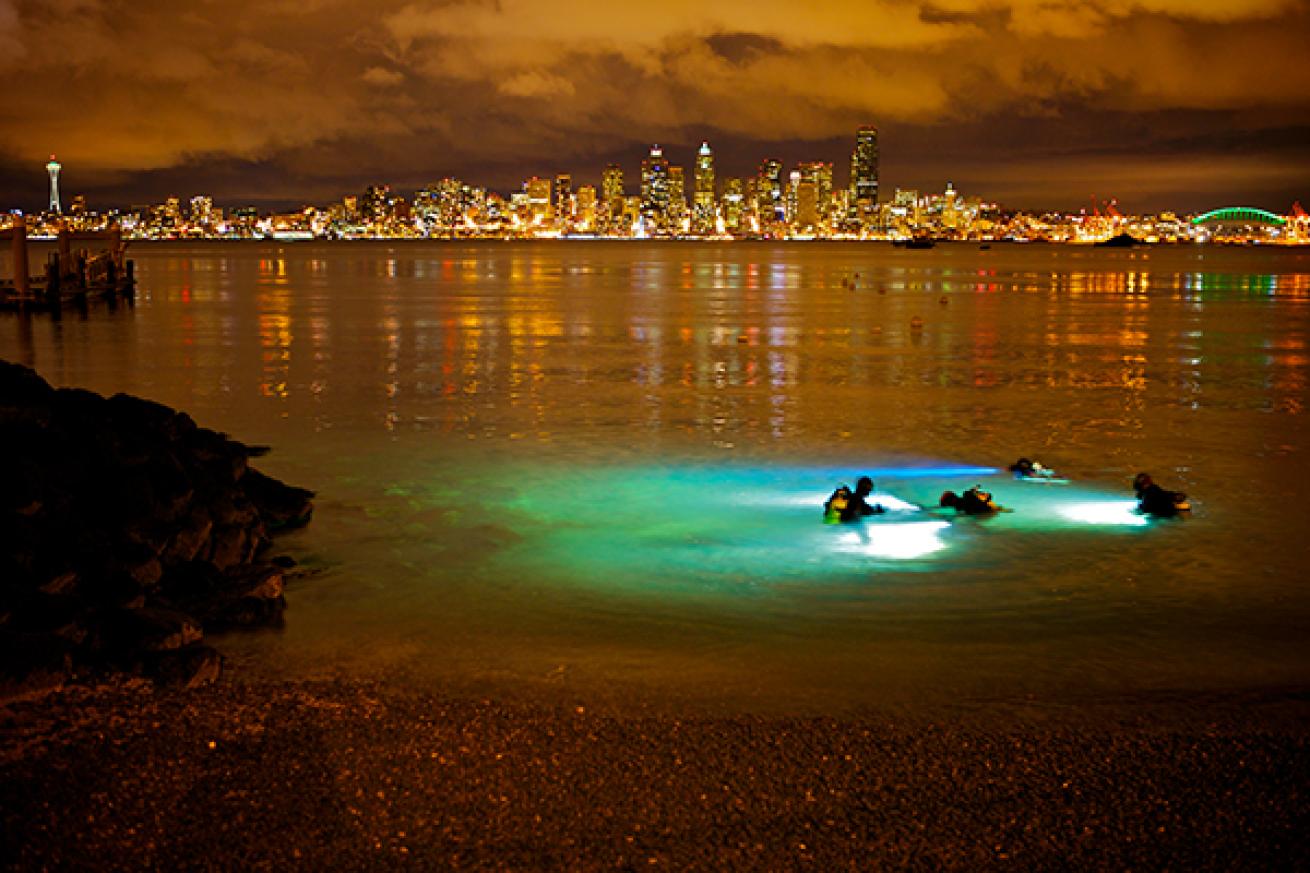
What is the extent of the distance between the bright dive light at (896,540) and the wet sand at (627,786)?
4.29 metres

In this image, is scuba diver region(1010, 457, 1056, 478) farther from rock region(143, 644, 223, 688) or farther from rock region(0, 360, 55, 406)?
rock region(0, 360, 55, 406)

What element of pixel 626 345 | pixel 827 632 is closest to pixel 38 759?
pixel 827 632

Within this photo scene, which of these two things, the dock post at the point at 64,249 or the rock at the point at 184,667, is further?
the dock post at the point at 64,249

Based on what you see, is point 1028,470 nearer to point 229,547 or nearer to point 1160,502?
point 1160,502

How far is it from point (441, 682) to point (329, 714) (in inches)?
42.7

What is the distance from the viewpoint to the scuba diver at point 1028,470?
16.6 m

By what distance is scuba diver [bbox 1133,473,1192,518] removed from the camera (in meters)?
14.5

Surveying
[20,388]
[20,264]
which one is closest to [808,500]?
[20,388]

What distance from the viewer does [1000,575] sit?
38.8ft

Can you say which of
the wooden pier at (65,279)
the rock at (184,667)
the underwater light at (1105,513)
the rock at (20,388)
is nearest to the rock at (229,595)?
the rock at (184,667)

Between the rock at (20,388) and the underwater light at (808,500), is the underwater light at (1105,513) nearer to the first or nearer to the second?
the underwater light at (808,500)

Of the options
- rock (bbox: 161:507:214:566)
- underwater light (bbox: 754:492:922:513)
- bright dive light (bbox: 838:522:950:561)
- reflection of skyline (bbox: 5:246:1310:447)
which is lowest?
bright dive light (bbox: 838:522:950:561)

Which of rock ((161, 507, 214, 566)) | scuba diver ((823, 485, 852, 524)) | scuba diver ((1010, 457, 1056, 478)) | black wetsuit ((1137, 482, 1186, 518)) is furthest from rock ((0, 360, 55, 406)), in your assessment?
black wetsuit ((1137, 482, 1186, 518))

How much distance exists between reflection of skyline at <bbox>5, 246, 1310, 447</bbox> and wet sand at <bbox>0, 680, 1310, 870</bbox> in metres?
12.3
